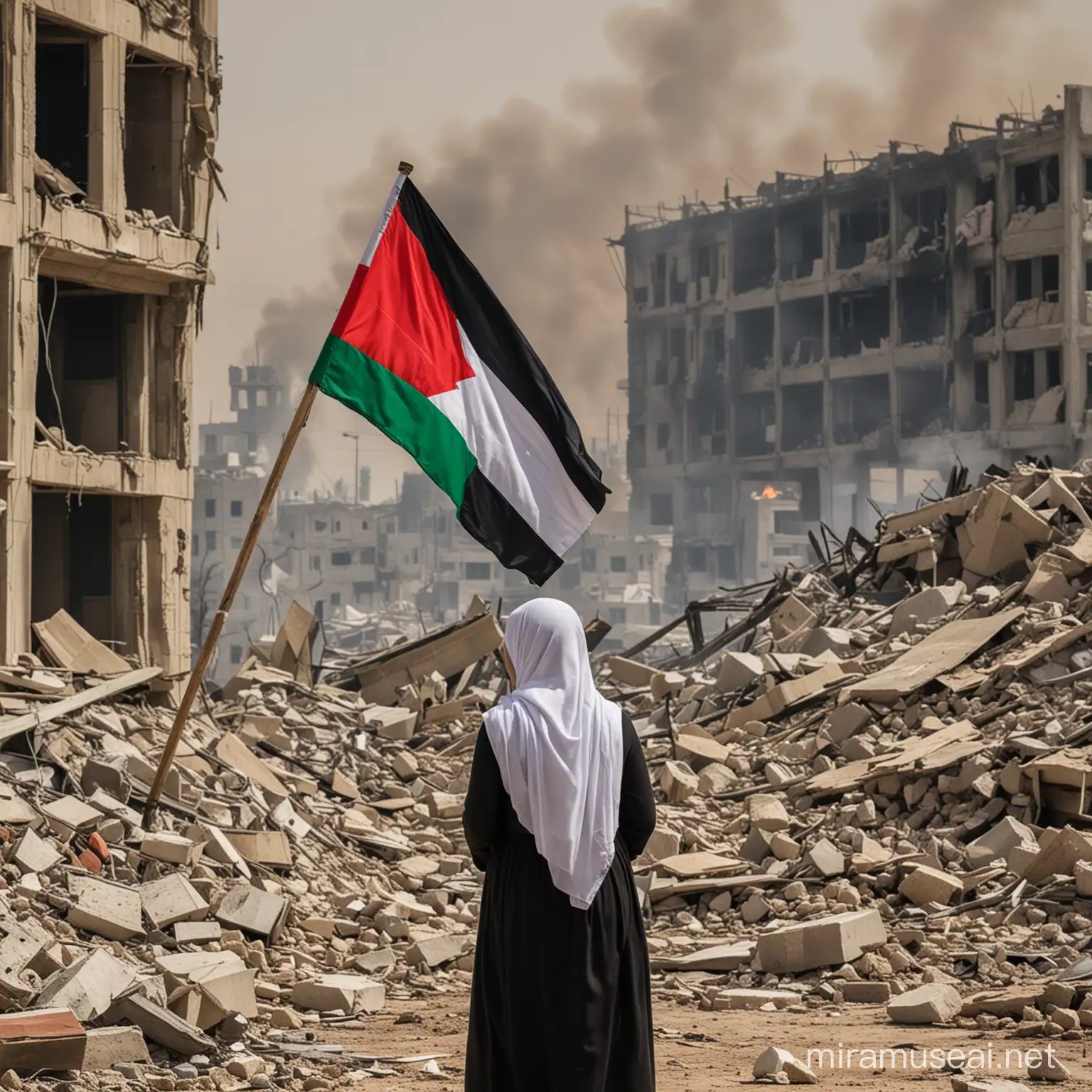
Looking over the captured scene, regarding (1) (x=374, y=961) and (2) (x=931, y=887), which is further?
(2) (x=931, y=887)

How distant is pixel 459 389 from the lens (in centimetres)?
870

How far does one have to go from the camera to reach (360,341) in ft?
28.6

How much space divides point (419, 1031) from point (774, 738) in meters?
7.65

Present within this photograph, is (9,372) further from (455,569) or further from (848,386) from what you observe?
(455,569)

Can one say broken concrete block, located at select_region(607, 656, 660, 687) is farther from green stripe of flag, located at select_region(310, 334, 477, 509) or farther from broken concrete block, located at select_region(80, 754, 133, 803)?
green stripe of flag, located at select_region(310, 334, 477, 509)

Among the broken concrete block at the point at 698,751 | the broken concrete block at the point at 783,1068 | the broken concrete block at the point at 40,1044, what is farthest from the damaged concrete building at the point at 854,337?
the broken concrete block at the point at 40,1044

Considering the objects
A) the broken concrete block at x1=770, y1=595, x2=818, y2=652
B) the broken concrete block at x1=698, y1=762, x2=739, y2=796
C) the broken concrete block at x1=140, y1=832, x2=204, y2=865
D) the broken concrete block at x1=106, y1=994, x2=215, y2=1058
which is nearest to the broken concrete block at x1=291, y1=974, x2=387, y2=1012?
the broken concrete block at x1=106, y1=994, x2=215, y2=1058

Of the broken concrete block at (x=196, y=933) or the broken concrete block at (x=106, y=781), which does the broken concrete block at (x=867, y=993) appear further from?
the broken concrete block at (x=106, y=781)

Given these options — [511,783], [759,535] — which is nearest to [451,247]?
[511,783]

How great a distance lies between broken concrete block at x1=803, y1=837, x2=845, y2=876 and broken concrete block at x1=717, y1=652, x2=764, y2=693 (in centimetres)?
577

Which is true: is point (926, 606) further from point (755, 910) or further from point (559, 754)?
point (559, 754)

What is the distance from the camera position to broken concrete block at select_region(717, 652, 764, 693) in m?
17.2

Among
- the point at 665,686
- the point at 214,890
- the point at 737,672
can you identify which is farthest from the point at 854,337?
the point at 214,890

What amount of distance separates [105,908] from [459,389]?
3.26 meters
